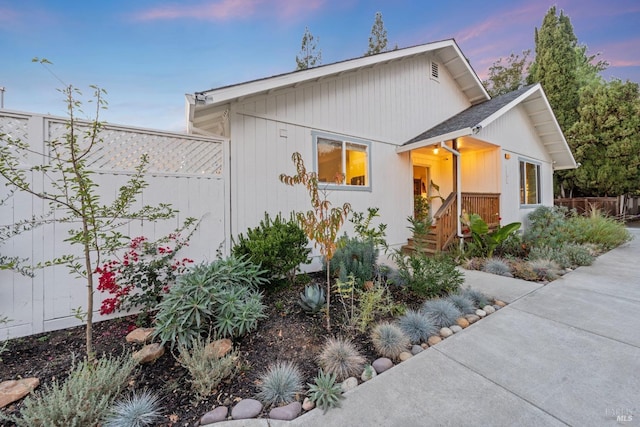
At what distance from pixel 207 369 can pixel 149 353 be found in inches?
35.8

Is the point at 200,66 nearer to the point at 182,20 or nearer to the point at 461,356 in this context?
the point at 182,20

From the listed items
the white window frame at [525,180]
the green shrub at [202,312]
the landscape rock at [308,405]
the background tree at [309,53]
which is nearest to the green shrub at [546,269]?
the white window frame at [525,180]

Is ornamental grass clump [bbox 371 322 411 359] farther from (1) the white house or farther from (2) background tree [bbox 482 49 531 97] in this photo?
(2) background tree [bbox 482 49 531 97]

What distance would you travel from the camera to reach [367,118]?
6.64 meters

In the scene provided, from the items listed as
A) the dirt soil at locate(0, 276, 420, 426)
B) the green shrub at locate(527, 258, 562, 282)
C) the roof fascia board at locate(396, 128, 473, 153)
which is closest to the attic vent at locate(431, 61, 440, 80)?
the roof fascia board at locate(396, 128, 473, 153)

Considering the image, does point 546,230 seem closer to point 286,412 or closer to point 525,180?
point 525,180

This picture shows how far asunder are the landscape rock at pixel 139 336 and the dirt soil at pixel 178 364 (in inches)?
2.2

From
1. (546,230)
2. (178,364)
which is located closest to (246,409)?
(178,364)

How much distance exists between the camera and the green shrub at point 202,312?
272 centimetres

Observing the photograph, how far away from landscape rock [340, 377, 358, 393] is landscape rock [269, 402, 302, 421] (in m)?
0.40

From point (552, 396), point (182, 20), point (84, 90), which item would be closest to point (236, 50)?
Result: point (182, 20)

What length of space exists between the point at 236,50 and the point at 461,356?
928 cm

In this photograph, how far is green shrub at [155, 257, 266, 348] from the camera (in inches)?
107

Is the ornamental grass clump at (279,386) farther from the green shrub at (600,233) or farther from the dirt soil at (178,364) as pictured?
the green shrub at (600,233)
